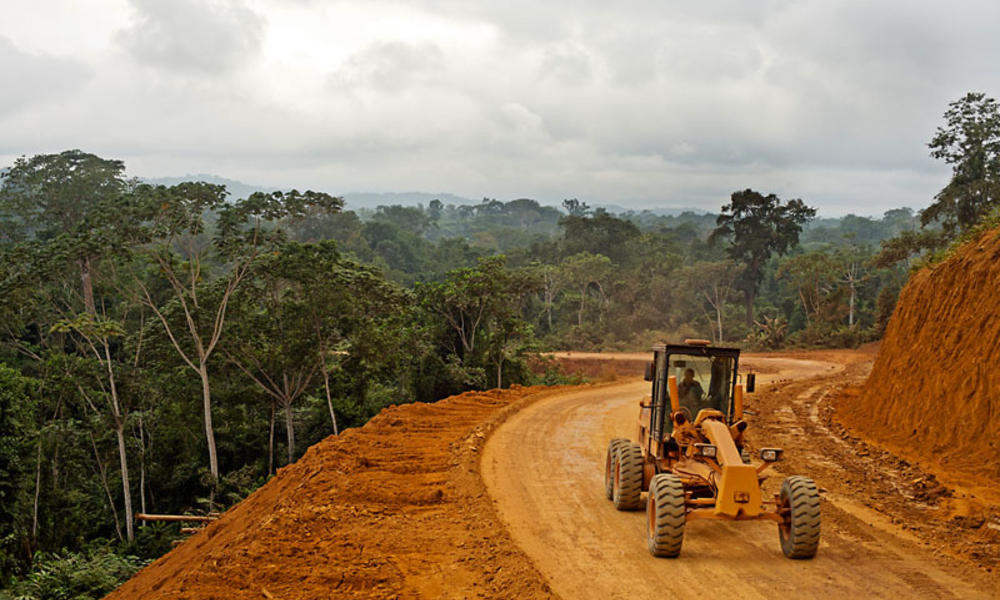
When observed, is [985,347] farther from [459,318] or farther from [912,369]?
[459,318]

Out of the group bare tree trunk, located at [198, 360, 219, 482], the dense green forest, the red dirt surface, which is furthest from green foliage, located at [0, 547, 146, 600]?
the red dirt surface

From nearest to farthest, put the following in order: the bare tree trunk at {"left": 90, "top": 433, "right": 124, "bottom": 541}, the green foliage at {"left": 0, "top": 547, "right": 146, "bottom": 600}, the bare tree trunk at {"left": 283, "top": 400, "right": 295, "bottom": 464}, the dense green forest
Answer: the green foliage at {"left": 0, "top": 547, "right": 146, "bottom": 600} < the dense green forest < the bare tree trunk at {"left": 90, "top": 433, "right": 124, "bottom": 541} < the bare tree trunk at {"left": 283, "top": 400, "right": 295, "bottom": 464}

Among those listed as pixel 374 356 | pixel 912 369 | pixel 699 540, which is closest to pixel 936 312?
pixel 912 369

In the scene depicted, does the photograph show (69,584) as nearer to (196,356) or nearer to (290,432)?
(290,432)

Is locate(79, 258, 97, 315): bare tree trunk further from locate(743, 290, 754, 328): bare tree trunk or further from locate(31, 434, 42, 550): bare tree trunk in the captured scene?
locate(743, 290, 754, 328): bare tree trunk

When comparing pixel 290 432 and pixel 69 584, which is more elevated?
pixel 290 432

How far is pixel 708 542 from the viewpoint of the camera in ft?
29.8

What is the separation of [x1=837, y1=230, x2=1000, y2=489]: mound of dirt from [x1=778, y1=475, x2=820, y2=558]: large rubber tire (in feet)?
19.4

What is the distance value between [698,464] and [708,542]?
0.98m

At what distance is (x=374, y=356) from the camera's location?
2727 cm

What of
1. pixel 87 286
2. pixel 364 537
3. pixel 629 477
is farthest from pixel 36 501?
pixel 629 477

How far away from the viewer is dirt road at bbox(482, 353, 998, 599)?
25.3 ft

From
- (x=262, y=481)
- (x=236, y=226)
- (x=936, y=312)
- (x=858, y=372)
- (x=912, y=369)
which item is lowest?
(x=262, y=481)

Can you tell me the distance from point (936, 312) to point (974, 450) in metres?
5.02
